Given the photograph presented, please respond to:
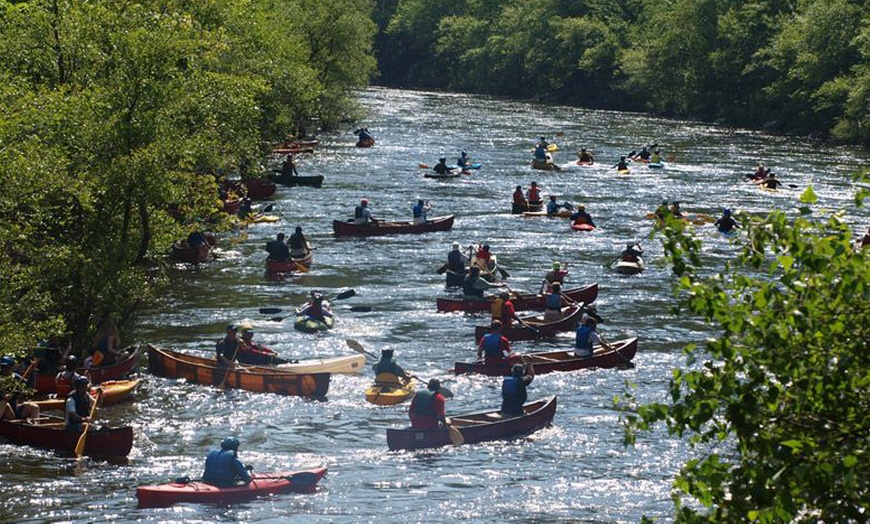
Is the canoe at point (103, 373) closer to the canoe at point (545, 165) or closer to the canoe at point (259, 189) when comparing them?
the canoe at point (259, 189)

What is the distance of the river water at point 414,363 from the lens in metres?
21.6

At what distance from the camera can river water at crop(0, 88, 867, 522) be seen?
21.6 metres

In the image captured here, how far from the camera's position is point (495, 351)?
28.8 meters

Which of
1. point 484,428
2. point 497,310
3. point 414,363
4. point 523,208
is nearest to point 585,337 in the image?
point 497,310

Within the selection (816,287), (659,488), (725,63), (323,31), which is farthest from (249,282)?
(725,63)

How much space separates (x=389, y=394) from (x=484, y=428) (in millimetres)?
3355

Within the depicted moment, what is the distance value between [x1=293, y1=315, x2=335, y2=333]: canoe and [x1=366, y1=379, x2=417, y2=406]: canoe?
5624mm

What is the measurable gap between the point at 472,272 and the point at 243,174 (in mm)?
18256

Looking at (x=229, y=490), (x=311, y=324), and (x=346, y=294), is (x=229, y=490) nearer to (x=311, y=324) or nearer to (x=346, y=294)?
(x=311, y=324)

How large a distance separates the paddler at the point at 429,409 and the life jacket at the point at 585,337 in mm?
6439

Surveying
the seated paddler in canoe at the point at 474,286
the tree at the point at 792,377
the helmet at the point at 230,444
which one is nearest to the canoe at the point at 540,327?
the seated paddler in canoe at the point at 474,286

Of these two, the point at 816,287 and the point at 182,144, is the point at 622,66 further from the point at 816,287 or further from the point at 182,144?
the point at 816,287

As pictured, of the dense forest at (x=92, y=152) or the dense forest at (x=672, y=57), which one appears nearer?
the dense forest at (x=92, y=152)

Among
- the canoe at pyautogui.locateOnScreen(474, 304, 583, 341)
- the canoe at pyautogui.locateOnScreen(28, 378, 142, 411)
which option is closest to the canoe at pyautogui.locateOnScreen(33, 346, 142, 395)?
the canoe at pyautogui.locateOnScreen(28, 378, 142, 411)
